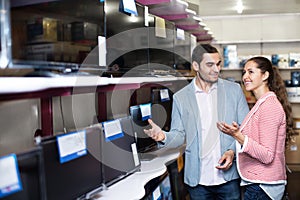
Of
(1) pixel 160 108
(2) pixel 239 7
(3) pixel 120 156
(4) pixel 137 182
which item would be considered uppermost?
(2) pixel 239 7

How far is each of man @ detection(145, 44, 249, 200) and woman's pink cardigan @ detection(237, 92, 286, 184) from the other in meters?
0.16

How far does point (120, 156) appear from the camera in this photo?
66.8 inches

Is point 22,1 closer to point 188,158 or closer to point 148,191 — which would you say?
point 148,191

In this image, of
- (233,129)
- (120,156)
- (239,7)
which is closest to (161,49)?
(233,129)

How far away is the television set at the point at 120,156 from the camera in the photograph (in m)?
1.56

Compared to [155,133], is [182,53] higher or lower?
higher

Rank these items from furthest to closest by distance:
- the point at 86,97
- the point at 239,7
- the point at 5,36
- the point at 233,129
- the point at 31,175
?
the point at 239,7 → the point at 86,97 → the point at 233,129 → the point at 31,175 → the point at 5,36

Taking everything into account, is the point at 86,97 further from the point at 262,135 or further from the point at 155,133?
the point at 262,135

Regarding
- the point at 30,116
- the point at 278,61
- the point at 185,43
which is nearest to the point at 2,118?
the point at 30,116

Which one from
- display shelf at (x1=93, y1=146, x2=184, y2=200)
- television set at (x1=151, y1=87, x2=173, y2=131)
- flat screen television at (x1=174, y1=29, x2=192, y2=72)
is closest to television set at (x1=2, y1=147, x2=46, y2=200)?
display shelf at (x1=93, y1=146, x2=184, y2=200)

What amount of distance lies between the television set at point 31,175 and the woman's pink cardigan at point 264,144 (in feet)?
3.77

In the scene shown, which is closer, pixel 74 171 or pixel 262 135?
pixel 74 171

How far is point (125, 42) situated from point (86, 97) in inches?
16.8

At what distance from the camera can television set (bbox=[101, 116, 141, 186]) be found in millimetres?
1562
